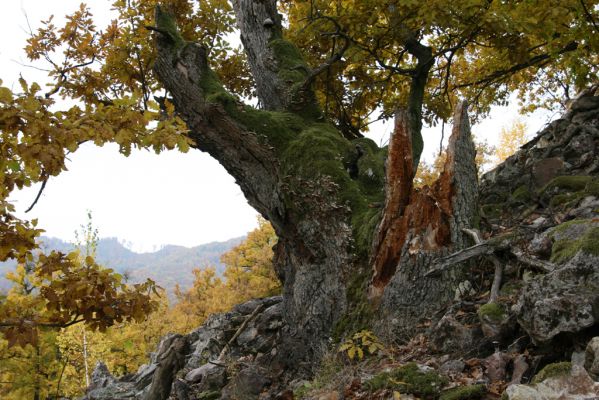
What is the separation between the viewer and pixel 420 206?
526 centimetres

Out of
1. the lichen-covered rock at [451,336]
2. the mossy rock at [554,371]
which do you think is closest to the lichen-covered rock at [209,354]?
the lichen-covered rock at [451,336]

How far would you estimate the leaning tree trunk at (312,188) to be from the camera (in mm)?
5387

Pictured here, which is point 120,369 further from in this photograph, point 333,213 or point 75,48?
point 333,213

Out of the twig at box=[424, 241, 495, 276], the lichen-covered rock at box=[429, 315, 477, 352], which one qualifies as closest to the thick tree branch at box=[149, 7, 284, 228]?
the twig at box=[424, 241, 495, 276]

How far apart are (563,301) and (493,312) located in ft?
2.61

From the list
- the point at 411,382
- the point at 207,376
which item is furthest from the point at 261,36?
the point at 411,382

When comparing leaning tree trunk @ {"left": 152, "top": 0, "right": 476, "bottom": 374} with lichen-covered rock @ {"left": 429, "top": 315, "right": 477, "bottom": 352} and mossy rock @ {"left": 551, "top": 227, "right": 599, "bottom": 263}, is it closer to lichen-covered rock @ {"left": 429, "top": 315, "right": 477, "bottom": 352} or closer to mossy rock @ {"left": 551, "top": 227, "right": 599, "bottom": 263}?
lichen-covered rock @ {"left": 429, "top": 315, "right": 477, "bottom": 352}

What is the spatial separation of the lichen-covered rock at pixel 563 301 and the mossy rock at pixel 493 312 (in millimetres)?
387

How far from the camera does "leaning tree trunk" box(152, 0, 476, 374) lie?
17.7ft

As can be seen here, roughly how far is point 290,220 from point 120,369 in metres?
19.0

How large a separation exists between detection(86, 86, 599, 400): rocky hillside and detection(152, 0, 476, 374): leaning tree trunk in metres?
0.44

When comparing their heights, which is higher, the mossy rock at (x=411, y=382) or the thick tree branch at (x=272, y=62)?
the thick tree branch at (x=272, y=62)

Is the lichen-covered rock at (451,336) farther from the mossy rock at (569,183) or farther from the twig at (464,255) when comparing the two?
the mossy rock at (569,183)

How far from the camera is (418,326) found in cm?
493
